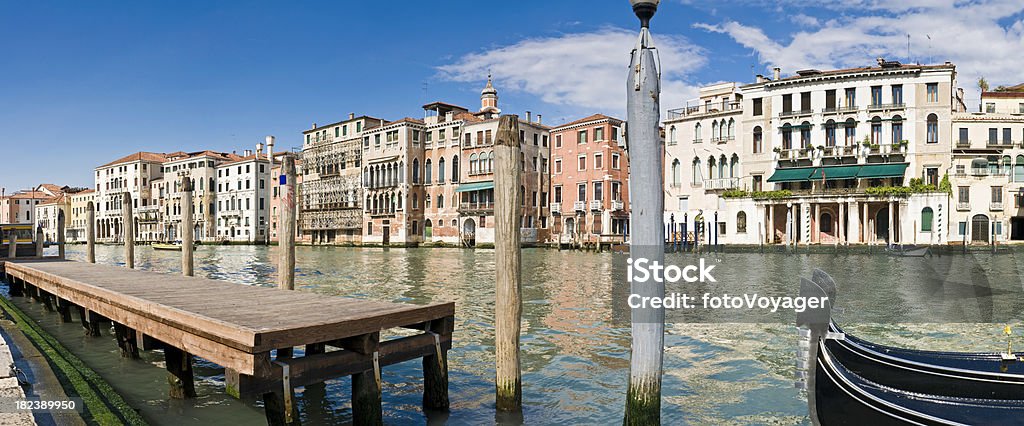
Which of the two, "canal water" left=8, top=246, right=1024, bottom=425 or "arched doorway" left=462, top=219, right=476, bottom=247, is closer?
"canal water" left=8, top=246, right=1024, bottom=425

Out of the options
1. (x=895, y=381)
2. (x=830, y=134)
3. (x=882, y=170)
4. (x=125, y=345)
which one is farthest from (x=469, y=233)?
(x=895, y=381)

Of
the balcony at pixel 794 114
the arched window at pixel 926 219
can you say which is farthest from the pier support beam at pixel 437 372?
the balcony at pixel 794 114

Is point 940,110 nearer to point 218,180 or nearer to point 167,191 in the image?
point 218,180

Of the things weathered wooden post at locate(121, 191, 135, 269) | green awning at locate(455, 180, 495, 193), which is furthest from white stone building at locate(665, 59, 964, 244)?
weathered wooden post at locate(121, 191, 135, 269)

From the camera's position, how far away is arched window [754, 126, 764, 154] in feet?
115

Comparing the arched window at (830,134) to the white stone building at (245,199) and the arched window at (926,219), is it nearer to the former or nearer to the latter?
the arched window at (926,219)

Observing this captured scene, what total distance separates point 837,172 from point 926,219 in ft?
14.5

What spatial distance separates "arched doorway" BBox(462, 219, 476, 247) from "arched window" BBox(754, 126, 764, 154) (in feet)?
55.6

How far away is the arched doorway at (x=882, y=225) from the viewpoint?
32969mm

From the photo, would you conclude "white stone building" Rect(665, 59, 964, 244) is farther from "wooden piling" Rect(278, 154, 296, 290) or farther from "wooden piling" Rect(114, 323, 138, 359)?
"wooden piling" Rect(114, 323, 138, 359)

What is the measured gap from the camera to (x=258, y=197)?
2223 inches

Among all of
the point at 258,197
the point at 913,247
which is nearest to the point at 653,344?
the point at 913,247

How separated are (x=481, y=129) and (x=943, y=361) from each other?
3675cm

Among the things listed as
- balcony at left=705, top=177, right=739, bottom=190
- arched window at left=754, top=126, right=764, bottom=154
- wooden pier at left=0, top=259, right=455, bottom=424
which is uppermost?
arched window at left=754, top=126, right=764, bottom=154
